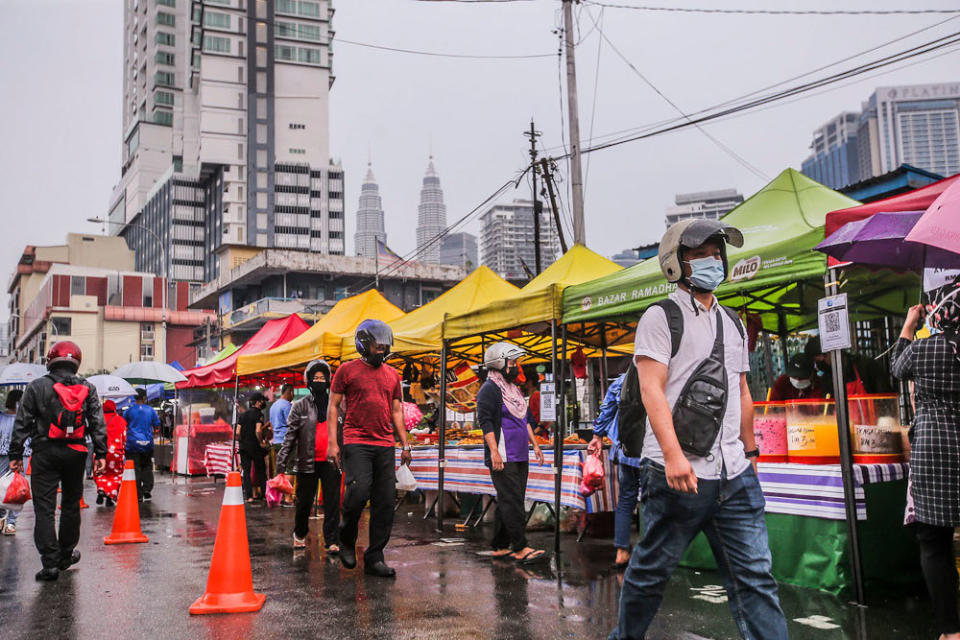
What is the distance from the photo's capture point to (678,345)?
3.39 meters

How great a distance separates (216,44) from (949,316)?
112828 mm

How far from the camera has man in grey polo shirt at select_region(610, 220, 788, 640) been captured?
128 inches

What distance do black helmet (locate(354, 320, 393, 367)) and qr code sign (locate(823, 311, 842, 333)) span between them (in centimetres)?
362

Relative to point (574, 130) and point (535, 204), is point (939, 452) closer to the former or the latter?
point (574, 130)

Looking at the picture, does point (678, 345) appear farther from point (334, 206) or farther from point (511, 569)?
point (334, 206)

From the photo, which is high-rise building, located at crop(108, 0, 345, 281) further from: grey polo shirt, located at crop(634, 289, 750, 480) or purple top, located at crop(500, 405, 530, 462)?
grey polo shirt, located at crop(634, 289, 750, 480)

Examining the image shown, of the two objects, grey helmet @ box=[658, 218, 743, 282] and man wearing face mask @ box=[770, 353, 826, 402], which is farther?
man wearing face mask @ box=[770, 353, 826, 402]

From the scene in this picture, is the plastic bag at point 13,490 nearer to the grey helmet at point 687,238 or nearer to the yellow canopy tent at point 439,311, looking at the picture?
the yellow canopy tent at point 439,311

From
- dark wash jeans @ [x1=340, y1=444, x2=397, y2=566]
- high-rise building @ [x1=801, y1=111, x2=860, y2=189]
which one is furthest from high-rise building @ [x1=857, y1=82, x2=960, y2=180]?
dark wash jeans @ [x1=340, y1=444, x2=397, y2=566]

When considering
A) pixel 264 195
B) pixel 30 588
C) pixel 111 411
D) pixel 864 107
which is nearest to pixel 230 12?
pixel 264 195

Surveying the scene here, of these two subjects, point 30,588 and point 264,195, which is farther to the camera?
point 264,195

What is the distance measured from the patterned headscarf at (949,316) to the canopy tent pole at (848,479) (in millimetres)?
1162

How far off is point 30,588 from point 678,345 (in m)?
6.09

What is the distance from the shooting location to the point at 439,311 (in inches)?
481
